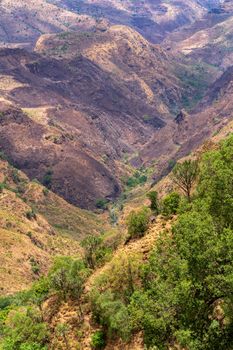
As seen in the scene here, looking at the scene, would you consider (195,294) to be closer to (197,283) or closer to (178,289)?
(197,283)

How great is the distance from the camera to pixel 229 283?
2825cm

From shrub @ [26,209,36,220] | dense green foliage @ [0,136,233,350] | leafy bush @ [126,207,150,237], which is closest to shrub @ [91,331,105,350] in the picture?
dense green foliage @ [0,136,233,350]

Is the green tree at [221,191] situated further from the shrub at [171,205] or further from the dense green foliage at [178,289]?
the shrub at [171,205]

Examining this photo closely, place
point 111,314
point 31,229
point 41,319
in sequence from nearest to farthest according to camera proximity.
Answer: point 111,314 < point 41,319 < point 31,229

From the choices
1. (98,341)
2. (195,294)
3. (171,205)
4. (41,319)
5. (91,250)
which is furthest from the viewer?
(91,250)

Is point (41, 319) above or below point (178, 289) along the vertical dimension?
below

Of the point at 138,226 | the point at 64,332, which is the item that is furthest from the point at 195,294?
the point at 138,226

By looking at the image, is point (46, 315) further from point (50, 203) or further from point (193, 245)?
point (50, 203)

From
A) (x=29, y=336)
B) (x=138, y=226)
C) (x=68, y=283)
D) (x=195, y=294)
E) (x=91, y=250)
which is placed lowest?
(x=91, y=250)

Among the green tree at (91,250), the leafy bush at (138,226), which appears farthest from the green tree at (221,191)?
the green tree at (91,250)

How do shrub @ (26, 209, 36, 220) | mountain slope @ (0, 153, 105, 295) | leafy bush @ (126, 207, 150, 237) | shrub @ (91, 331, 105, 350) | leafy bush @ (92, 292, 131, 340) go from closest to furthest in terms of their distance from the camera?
leafy bush @ (92, 292, 131, 340)
shrub @ (91, 331, 105, 350)
leafy bush @ (126, 207, 150, 237)
mountain slope @ (0, 153, 105, 295)
shrub @ (26, 209, 36, 220)

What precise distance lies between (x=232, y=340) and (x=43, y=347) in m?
19.0

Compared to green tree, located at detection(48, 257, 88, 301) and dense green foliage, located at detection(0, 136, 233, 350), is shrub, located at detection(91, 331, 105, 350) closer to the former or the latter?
dense green foliage, located at detection(0, 136, 233, 350)

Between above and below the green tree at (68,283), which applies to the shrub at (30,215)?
below
